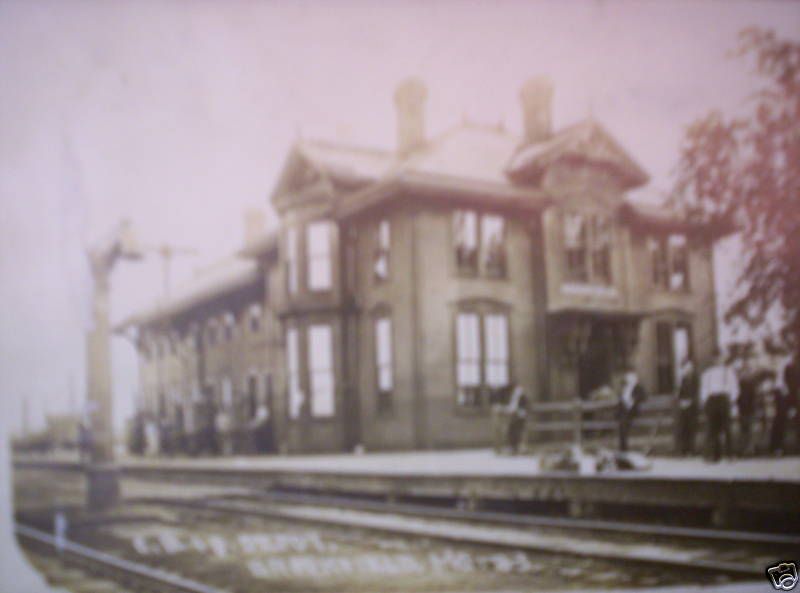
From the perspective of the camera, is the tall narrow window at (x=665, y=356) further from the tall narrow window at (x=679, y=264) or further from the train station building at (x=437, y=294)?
the tall narrow window at (x=679, y=264)

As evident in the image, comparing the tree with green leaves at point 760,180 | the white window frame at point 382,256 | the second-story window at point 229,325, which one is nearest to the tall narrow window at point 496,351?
the white window frame at point 382,256

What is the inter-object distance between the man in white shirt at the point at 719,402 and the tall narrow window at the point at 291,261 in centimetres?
207

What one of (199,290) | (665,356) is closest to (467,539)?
(665,356)

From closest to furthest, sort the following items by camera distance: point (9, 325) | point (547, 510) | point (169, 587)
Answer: point (169, 587) → point (9, 325) → point (547, 510)

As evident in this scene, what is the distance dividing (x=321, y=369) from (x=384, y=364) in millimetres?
322

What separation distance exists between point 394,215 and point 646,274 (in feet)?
4.26

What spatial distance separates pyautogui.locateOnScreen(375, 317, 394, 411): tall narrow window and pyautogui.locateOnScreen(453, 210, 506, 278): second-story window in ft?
Result: 1.76

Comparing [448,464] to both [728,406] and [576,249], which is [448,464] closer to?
[576,249]

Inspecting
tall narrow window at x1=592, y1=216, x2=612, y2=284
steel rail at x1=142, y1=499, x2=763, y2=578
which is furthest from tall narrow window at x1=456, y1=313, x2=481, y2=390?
steel rail at x1=142, y1=499, x2=763, y2=578

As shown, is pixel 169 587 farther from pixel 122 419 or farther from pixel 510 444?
pixel 510 444

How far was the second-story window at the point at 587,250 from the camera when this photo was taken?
14.0 ft

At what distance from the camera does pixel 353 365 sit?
4.43 meters

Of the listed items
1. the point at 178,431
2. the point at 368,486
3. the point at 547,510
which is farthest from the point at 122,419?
the point at 547,510

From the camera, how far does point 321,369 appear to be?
436 cm
